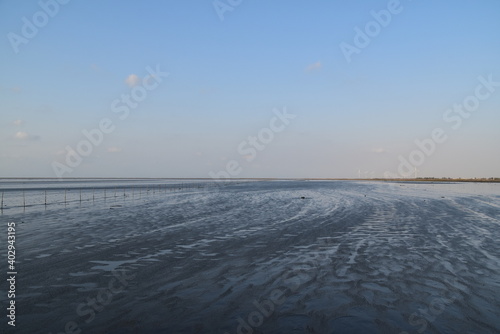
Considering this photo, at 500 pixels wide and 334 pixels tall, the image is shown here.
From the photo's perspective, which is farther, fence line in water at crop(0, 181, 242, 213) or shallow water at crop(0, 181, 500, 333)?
fence line in water at crop(0, 181, 242, 213)

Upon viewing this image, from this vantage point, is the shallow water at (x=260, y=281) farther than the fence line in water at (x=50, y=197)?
No

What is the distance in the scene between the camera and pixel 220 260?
1282cm

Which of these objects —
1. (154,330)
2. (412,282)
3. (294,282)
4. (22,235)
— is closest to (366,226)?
(412,282)

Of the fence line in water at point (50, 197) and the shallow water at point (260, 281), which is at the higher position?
the fence line in water at point (50, 197)

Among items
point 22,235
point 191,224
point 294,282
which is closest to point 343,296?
point 294,282

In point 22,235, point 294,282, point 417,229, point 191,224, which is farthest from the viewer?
point 191,224

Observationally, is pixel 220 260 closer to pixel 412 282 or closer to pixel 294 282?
pixel 294 282

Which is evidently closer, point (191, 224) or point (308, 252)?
point (308, 252)

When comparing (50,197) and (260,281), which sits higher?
(50,197)

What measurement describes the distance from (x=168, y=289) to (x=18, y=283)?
16.6 feet

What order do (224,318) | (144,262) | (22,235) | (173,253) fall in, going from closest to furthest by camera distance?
(224,318) → (144,262) → (173,253) → (22,235)

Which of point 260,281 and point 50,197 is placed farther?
point 50,197

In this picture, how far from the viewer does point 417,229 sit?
20.6m

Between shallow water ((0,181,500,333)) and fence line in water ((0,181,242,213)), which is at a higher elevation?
fence line in water ((0,181,242,213))
